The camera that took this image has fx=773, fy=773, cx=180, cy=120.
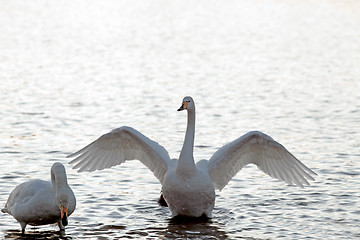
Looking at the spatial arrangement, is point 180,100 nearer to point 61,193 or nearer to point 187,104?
point 187,104

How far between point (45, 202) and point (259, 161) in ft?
10.8

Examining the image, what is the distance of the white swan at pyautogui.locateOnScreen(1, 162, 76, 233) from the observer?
31.6ft

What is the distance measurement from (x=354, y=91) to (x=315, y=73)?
2.99 meters

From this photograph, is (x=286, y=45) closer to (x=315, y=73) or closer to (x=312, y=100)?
(x=315, y=73)

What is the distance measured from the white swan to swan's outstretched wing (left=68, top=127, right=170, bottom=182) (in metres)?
1.45

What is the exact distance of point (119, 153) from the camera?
1166cm

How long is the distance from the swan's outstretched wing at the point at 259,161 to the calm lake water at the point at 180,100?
50cm

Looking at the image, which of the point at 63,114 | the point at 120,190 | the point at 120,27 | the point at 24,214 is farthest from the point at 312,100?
the point at 120,27

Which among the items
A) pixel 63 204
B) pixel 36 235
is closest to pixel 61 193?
pixel 63 204

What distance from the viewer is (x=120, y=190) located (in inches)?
478

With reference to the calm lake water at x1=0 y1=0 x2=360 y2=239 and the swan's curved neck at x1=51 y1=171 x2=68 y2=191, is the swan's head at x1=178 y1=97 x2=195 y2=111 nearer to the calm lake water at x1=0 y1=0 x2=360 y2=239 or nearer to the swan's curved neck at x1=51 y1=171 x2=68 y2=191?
the calm lake water at x1=0 y1=0 x2=360 y2=239

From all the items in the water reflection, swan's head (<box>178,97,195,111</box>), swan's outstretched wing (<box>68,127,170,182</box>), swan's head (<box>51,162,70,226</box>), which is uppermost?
swan's head (<box>178,97,195,111</box>)

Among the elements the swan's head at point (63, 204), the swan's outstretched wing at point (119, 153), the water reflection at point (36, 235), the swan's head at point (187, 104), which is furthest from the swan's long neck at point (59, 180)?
the swan's head at point (187, 104)

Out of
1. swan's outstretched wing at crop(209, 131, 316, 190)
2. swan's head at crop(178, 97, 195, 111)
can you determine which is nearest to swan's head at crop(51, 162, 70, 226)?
swan's head at crop(178, 97, 195, 111)
